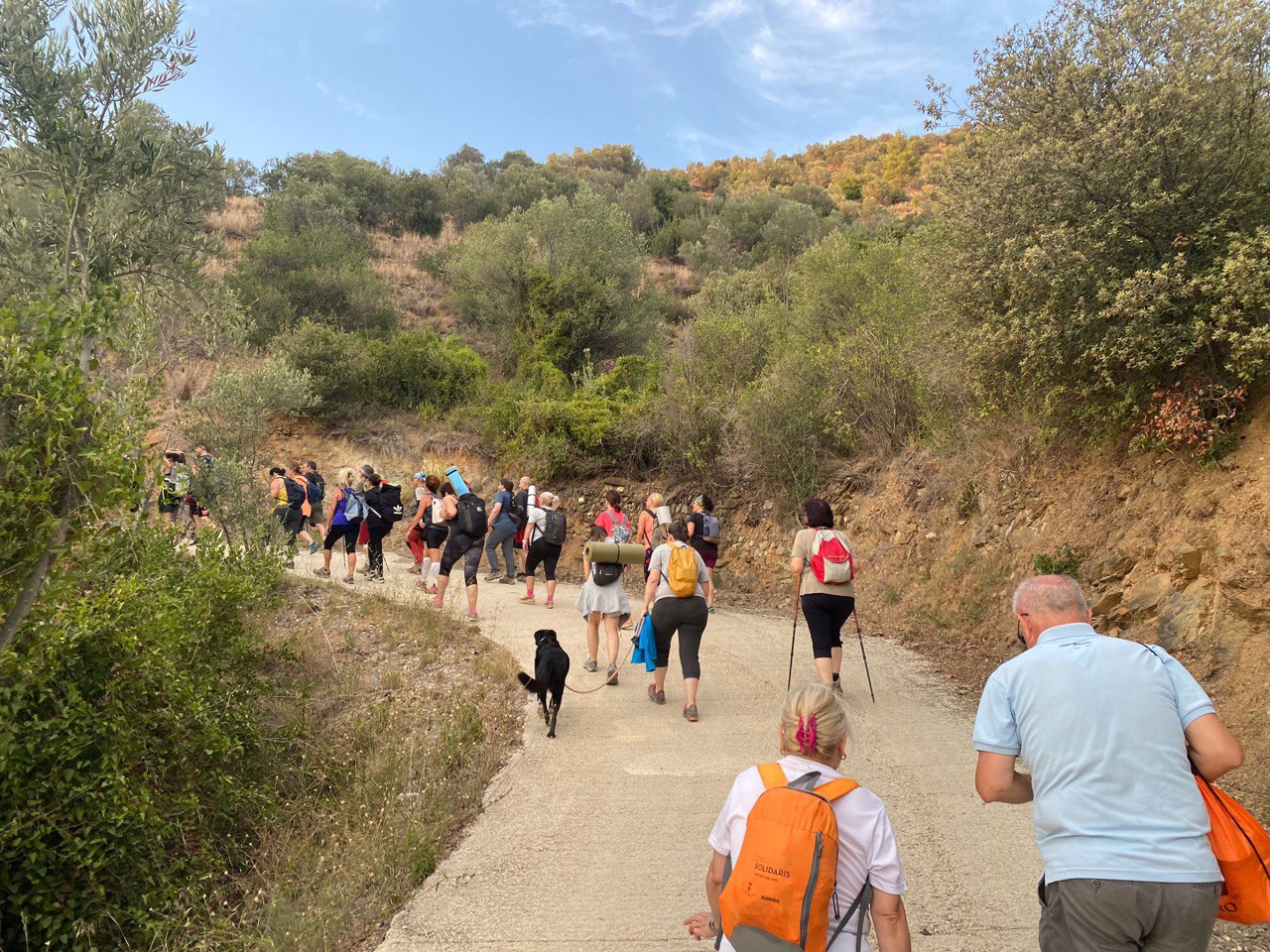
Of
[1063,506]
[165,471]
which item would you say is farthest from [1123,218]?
[165,471]

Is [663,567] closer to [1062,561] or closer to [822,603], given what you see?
[822,603]

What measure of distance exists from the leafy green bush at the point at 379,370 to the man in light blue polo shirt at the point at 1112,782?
2296 cm

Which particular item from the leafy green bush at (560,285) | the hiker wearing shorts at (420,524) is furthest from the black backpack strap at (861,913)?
the leafy green bush at (560,285)

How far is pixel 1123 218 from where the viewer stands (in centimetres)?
880

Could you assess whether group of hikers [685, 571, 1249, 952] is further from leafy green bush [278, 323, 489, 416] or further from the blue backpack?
leafy green bush [278, 323, 489, 416]

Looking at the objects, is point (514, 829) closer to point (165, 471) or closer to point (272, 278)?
point (165, 471)

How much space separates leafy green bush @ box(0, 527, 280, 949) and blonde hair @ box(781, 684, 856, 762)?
15.0 ft

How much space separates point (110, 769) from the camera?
20.0 ft

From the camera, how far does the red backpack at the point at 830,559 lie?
24.7ft

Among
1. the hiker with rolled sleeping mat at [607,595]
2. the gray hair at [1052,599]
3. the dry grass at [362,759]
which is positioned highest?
the gray hair at [1052,599]

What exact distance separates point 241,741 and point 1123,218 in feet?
33.8

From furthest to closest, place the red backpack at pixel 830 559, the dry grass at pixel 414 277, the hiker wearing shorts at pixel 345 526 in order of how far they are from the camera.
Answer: the dry grass at pixel 414 277 < the hiker wearing shorts at pixel 345 526 < the red backpack at pixel 830 559

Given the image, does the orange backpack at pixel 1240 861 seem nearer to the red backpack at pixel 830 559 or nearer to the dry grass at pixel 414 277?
the red backpack at pixel 830 559

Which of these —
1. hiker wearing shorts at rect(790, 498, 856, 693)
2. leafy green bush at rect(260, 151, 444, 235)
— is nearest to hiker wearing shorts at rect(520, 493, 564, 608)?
hiker wearing shorts at rect(790, 498, 856, 693)
